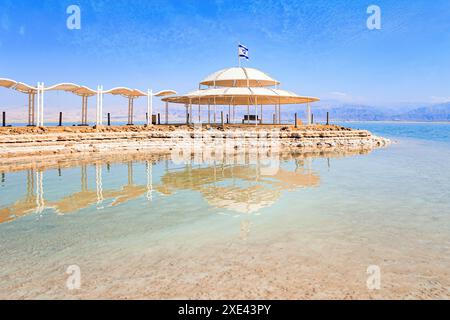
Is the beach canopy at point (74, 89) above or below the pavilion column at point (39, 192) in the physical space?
above

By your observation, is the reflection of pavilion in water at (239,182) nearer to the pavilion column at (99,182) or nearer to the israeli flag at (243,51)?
the pavilion column at (99,182)

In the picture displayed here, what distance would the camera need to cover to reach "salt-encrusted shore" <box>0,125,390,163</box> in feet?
56.4

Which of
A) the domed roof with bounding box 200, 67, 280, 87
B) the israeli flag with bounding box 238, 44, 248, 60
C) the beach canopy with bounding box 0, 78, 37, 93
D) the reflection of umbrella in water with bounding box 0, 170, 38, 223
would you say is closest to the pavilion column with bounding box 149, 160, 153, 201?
the reflection of umbrella in water with bounding box 0, 170, 38, 223

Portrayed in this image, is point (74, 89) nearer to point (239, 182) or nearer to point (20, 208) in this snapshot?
point (239, 182)

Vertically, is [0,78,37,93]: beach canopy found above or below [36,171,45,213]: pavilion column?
above

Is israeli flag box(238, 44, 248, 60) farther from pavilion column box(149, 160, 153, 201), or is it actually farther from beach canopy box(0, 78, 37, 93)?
pavilion column box(149, 160, 153, 201)

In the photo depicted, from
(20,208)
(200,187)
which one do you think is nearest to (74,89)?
(200,187)

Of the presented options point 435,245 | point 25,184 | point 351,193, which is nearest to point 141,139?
point 25,184

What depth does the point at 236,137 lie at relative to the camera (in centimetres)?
2294

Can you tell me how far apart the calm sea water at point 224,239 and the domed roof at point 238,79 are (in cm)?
1985

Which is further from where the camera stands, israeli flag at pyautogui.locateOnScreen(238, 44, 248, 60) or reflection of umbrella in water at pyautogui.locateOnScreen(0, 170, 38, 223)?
israeli flag at pyautogui.locateOnScreen(238, 44, 248, 60)

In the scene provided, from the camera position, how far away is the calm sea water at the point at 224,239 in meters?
3.36

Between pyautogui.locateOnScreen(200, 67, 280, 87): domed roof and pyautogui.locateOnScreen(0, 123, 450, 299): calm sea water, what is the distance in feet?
65.1

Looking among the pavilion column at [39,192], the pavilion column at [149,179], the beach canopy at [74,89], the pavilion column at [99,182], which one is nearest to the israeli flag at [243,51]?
the beach canopy at [74,89]
